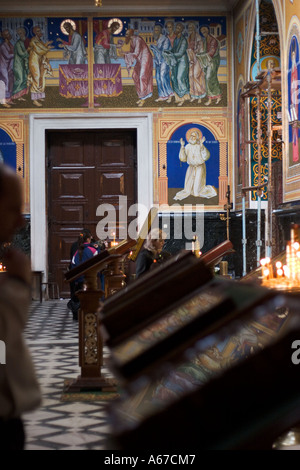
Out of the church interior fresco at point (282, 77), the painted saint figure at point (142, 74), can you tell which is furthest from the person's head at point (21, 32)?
the church interior fresco at point (282, 77)

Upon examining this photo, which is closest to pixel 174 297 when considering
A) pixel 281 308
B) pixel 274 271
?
pixel 281 308

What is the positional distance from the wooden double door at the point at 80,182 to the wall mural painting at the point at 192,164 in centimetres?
114

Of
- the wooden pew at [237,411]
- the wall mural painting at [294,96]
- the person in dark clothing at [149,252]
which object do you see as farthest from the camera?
the wall mural painting at [294,96]

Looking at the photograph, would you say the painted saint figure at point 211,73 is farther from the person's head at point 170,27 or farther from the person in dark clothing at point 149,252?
the person in dark clothing at point 149,252

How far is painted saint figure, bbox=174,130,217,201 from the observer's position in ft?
59.9

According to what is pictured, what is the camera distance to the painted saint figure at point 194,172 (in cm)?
1825

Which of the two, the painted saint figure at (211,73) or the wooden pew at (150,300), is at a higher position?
the painted saint figure at (211,73)

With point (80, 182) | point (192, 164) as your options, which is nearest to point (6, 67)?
point (80, 182)

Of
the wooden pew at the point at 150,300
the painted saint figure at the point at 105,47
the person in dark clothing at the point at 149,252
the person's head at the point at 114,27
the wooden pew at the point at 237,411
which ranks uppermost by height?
the person's head at the point at 114,27

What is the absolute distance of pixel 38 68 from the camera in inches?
721

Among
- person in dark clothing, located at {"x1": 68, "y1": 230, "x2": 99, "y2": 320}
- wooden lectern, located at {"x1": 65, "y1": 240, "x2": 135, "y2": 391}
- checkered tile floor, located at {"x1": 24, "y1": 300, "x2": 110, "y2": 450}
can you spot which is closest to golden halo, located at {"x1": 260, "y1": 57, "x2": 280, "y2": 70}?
person in dark clothing, located at {"x1": 68, "y1": 230, "x2": 99, "y2": 320}

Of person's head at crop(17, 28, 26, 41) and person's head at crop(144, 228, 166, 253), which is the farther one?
person's head at crop(17, 28, 26, 41)

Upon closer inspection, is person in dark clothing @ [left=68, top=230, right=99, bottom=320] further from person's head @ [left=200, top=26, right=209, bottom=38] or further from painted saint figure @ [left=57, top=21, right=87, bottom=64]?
person's head @ [left=200, top=26, right=209, bottom=38]

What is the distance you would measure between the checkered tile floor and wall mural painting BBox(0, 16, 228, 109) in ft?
24.4
